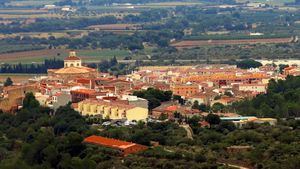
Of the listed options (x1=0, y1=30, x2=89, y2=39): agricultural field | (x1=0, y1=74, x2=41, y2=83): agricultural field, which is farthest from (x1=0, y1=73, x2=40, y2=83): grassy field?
(x1=0, y1=30, x2=89, y2=39): agricultural field

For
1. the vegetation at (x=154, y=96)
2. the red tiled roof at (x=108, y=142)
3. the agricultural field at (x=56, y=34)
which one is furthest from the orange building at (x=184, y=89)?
the agricultural field at (x=56, y=34)

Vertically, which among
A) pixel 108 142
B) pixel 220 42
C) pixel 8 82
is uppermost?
pixel 108 142

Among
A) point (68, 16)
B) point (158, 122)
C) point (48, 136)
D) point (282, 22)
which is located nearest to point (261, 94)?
point (158, 122)

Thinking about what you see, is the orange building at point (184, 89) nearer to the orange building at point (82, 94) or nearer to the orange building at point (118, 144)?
the orange building at point (82, 94)

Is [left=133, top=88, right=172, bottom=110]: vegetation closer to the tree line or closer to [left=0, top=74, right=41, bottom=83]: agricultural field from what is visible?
[left=0, top=74, right=41, bottom=83]: agricultural field

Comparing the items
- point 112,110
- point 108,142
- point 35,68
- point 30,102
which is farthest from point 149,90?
point 35,68

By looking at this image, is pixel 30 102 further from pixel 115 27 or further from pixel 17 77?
pixel 115 27
